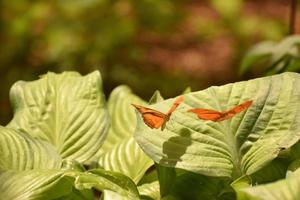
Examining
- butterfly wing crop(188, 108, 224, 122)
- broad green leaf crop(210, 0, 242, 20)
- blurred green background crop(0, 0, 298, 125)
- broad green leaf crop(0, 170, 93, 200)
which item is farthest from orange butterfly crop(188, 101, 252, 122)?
broad green leaf crop(210, 0, 242, 20)

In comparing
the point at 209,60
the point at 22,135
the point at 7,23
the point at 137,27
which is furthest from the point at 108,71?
the point at 22,135

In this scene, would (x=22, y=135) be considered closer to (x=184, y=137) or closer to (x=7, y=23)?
(x=184, y=137)

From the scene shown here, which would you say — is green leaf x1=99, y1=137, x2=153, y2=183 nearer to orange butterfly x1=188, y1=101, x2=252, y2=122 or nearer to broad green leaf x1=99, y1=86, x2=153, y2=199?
broad green leaf x1=99, y1=86, x2=153, y2=199

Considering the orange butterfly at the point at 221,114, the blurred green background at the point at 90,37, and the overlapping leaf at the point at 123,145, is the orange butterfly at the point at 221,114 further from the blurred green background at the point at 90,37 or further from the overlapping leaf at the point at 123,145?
the blurred green background at the point at 90,37

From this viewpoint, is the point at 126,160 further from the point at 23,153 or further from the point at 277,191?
the point at 277,191

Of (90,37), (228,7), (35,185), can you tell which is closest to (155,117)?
(35,185)

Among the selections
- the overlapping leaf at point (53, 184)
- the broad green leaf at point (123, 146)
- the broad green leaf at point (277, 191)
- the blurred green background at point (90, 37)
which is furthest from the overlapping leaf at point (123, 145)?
the blurred green background at point (90, 37)
